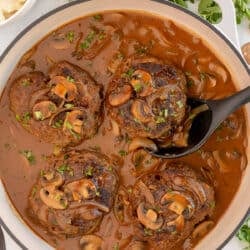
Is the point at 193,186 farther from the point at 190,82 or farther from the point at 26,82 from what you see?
the point at 26,82

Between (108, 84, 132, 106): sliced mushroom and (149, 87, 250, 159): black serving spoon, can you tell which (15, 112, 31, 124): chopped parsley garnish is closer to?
(108, 84, 132, 106): sliced mushroom

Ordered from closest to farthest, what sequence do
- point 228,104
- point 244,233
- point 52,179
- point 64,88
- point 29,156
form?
point 228,104 < point 64,88 < point 52,179 < point 29,156 < point 244,233

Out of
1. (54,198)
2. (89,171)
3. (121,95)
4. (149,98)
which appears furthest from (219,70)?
(54,198)

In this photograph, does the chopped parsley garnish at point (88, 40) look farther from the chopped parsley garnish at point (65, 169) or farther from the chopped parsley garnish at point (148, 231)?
the chopped parsley garnish at point (148, 231)

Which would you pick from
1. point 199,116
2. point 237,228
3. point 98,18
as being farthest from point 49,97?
point 237,228

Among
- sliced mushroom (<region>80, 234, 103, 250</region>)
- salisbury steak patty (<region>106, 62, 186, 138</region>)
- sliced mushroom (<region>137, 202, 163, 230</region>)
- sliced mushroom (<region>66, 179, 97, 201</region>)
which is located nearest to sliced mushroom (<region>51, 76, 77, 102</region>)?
salisbury steak patty (<region>106, 62, 186, 138</region>)

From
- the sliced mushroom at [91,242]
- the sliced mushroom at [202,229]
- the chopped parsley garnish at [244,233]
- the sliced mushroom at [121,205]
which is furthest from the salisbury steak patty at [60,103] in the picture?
the chopped parsley garnish at [244,233]
